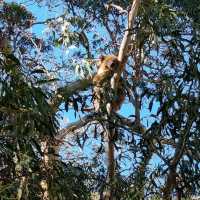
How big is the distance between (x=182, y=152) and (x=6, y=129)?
106 cm

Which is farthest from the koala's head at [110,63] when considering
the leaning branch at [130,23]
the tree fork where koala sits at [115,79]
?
the leaning branch at [130,23]

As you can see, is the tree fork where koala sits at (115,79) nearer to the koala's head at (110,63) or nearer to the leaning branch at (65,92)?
the koala's head at (110,63)

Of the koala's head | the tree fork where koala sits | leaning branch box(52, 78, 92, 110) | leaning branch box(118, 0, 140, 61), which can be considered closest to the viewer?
leaning branch box(52, 78, 92, 110)

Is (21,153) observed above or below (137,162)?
below

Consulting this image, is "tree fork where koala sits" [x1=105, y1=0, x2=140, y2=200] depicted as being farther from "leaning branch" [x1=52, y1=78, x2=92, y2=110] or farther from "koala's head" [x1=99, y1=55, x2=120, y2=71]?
"leaning branch" [x1=52, y1=78, x2=92, y2=110]

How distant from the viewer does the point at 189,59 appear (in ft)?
11.8

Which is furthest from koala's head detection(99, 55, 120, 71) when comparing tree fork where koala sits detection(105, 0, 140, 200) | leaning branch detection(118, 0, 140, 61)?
leaning branch detection(118, 0, 140, 61)

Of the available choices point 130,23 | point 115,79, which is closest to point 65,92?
point 115,79

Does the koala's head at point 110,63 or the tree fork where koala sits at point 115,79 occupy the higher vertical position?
the koala's head at point 110,63

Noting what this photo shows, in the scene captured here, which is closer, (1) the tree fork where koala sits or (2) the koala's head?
(1) the tree fork where koala sits

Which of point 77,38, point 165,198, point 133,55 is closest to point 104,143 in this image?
point 165,198

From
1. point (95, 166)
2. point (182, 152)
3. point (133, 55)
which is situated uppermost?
point (133, 55)

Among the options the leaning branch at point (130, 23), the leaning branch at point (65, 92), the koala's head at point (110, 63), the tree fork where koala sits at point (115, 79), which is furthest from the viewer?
the koala's head at point (110, 63)

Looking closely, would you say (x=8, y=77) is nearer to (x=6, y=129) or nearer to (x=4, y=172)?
(x=6, y=129)
